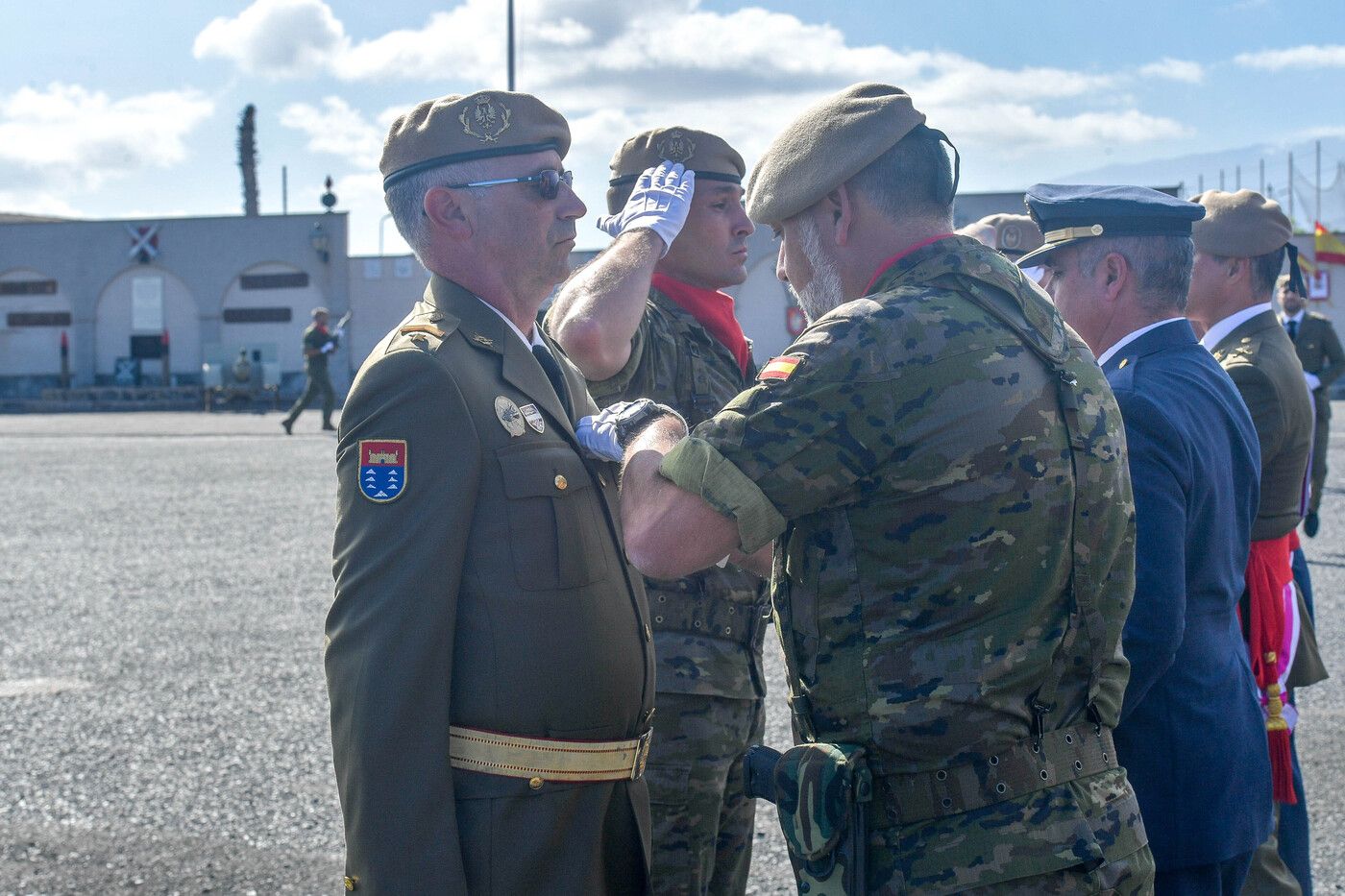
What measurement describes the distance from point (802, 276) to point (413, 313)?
81 cm

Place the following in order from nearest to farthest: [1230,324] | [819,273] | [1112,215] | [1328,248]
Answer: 1. [819,273]
2. [1112,215]
3. [1230,324]
4. [1328,248]

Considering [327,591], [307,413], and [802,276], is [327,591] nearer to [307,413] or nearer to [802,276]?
[802,276]

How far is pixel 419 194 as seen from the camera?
258 centimetres

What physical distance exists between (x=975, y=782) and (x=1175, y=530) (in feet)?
2.65

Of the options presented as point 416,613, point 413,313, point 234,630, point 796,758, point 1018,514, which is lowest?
point 234,630

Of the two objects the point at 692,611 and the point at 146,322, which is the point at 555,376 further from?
the point at 146,322

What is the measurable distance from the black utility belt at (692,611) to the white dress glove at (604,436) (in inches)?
28.8

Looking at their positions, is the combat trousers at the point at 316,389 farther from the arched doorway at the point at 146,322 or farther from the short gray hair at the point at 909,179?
the arched doorway at the point at 146,322

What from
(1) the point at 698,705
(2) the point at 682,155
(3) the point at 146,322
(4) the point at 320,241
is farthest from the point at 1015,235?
(3) the point at 146,322

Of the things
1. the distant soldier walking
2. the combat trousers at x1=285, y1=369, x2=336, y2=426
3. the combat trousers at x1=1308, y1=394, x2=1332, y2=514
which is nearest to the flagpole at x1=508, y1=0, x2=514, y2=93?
the distant soldier walking

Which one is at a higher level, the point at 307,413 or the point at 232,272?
the point at 232,272

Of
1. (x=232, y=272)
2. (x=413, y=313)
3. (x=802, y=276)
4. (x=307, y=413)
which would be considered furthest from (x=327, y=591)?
(x=232, y=272)

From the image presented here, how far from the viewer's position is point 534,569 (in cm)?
227

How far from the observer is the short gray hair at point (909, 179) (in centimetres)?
215
